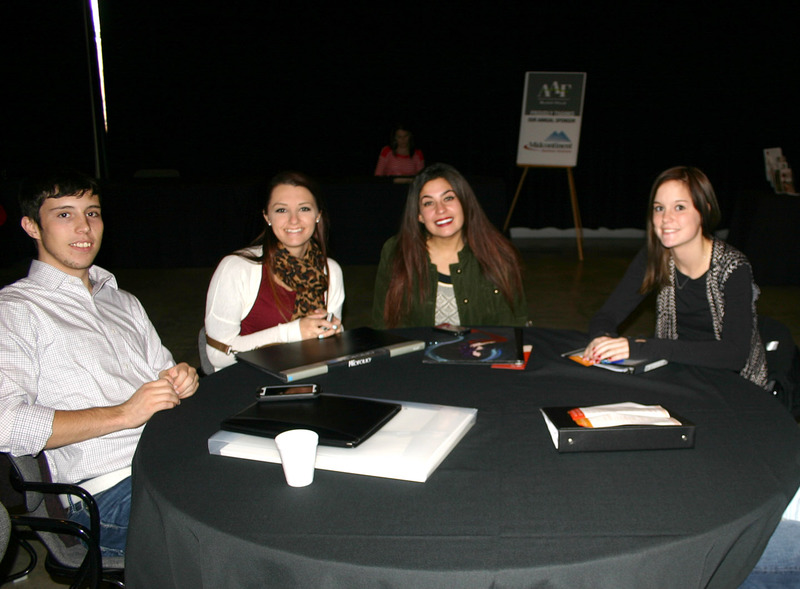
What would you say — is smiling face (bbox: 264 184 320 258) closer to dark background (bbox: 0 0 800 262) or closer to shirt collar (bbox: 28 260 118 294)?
shirt collar (bbox: 28 260 118 294)

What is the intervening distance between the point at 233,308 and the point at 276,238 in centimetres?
31

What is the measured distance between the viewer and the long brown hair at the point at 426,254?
2500mm

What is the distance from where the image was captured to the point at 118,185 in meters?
6.41

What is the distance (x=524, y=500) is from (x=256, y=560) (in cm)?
42

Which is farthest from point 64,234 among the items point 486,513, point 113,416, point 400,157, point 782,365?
point 400,157

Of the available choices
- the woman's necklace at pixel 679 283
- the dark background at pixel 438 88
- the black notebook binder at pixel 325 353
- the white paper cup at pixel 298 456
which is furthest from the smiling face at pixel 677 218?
the dark background at pixel 438 88

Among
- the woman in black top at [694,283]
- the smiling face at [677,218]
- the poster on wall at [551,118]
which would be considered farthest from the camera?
the poster on wall at [551,118]

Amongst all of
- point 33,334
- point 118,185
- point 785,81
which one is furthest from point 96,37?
point 785,81

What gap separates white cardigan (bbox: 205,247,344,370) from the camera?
2127 mm

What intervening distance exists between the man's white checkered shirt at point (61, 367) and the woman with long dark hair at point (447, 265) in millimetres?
1069

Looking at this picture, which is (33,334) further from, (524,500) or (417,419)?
(524,500)

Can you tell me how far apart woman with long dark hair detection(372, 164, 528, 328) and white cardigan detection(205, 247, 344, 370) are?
53cm

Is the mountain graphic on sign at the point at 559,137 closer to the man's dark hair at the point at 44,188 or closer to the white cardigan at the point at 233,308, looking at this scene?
the white cardigan at the point at 233,308

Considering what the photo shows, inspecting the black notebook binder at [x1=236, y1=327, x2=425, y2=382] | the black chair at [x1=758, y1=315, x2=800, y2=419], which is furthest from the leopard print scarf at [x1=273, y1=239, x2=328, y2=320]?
the black chair at [x1=758, y1=315, x2=800, y2=419]
